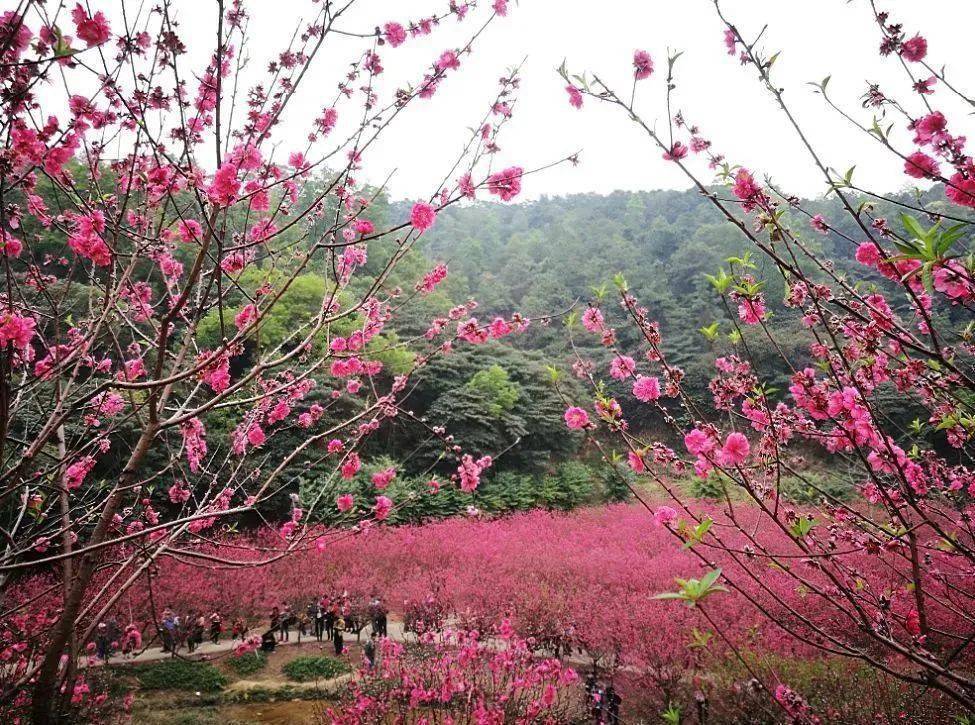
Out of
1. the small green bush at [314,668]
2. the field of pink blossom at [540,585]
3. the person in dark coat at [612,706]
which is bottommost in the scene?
the small green bush at [314,668]

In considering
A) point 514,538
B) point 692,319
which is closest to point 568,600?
point 514,538

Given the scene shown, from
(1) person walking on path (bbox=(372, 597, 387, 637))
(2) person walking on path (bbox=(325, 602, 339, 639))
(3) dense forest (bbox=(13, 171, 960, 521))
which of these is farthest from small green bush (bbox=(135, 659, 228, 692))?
(3) dense forest (bbox=(13, 171, 960, 521))

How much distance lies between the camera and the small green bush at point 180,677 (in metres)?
6.07

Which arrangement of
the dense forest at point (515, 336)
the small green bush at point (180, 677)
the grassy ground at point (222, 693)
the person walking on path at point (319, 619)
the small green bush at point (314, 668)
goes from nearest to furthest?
the grassy ground at point (222, 693) < the small green bush at point (180, 677) < the small green bush at point (314, 668) < the person walking on path at point (319, 619) < the dense forest at point (515, 336)

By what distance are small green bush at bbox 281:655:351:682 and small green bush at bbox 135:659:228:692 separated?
2.50ft

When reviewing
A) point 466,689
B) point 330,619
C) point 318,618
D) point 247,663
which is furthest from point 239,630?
point 466,689

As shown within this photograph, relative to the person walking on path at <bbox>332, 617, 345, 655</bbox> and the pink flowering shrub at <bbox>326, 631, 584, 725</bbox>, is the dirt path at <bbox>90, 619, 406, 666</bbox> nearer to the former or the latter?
the person walking on path at <bbox>332, 617, 345, 655</bbox>

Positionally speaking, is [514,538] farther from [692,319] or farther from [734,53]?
[692,319]

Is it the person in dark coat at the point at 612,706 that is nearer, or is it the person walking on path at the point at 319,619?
the person in dark coat at the point at 612,706

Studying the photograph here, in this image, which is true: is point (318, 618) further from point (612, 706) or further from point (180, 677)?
point (612, 706)

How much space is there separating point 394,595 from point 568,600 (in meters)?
2.87

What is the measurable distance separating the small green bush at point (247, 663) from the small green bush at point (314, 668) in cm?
34

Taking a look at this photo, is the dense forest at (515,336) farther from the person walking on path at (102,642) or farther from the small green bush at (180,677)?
the person walking on path at (102,642)

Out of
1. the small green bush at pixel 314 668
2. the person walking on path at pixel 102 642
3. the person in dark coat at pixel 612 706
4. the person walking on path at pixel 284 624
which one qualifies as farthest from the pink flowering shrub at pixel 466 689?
the person walking on path at pixel 102 642
